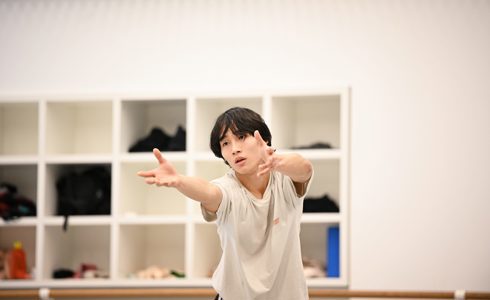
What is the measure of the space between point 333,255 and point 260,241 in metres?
2.39

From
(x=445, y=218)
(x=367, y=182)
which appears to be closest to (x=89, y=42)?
(x=367, y=182)

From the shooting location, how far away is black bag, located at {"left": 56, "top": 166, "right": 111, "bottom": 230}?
564cm

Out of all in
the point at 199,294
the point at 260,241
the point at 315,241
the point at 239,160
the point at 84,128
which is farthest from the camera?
the point at 84,128

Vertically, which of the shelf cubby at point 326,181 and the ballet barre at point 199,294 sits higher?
the shelf cubby at point 326,181

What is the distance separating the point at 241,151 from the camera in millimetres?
2996

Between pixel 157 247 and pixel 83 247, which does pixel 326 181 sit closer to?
pixel 157 247

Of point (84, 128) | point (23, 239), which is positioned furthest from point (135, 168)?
point (23, 239)

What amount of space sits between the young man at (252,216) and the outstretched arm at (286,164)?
0.04ft

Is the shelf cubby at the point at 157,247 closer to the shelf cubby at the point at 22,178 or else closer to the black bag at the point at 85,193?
the black bag at the point at 85,193

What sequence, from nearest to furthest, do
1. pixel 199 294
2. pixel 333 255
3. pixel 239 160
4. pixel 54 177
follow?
pixel 239 160
pixel 199 294
pixel 333 255
pixel 54 177

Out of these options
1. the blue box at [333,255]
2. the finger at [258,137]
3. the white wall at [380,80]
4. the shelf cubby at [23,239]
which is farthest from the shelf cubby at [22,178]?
the finger at [258,137]

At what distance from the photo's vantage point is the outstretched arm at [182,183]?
107 inches

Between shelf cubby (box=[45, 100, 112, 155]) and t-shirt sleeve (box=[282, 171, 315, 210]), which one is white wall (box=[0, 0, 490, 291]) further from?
t-shirt sleeve (box=[282, 171, 315, 210])

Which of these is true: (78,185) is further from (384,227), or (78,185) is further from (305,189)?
(305,189)
